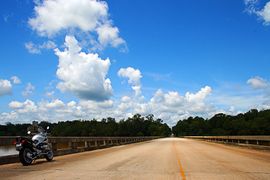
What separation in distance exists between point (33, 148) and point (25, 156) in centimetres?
71

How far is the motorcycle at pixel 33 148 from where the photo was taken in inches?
555

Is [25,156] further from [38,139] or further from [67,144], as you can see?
[67,144]

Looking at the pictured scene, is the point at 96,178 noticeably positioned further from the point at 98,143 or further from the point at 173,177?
the point at 98,143

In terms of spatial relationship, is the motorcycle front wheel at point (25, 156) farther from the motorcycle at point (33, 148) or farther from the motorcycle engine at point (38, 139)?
the motorcycle engine at point (38, 139)

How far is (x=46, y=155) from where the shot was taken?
15922 millimetres

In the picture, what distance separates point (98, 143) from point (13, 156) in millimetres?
16165

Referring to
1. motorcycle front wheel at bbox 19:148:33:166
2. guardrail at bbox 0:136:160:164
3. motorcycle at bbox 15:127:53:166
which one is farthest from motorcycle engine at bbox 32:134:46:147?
guardrail at bbox 0:136:160:164

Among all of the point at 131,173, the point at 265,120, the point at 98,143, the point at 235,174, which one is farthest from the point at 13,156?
the point at 265,120

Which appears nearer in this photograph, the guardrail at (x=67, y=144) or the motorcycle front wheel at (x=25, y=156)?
the motorcycle front wheel at (x=25, y=156)

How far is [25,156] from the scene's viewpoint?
14.2 metres

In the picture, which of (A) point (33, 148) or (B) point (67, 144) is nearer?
(A) point (33, 148)

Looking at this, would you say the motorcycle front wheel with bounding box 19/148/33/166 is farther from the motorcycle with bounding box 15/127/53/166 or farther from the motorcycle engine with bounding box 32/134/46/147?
the motorcycle engine with bounding box 32/134/46/147

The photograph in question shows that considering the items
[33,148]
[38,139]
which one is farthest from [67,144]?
[33,148]

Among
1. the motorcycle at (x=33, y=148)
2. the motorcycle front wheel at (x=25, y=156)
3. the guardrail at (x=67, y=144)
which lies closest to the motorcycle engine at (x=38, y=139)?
the motorcycle at (x=33, y=148)
